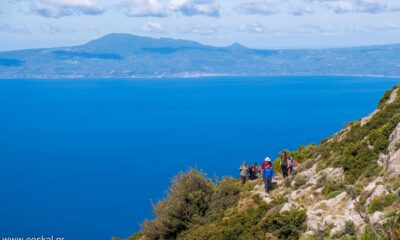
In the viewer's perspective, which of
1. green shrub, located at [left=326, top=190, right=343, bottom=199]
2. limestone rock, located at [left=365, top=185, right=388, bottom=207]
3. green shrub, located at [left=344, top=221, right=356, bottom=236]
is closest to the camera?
green shrub, located at [left=344, top=221, right=356, bottom=236]

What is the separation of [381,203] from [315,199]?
443cm

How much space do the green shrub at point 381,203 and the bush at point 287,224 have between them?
7.07 ft

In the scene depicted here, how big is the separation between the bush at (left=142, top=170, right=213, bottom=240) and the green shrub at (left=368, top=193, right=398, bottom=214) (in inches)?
330

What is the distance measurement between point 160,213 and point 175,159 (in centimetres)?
9793

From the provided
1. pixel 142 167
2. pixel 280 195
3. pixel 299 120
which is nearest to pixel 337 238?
pixel 280 195

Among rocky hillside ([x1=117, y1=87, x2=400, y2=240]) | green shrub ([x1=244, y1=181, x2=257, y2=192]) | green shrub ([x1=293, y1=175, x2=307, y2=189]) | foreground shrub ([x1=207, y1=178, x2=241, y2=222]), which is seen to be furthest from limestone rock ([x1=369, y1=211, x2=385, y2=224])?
green shrub ([x1=244, y1=181, x2=257, y2=192])

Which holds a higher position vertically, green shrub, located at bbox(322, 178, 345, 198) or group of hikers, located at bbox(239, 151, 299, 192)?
group of hikers, located at bbox(239, 151, 299, 192)

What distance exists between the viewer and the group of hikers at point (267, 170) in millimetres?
20562

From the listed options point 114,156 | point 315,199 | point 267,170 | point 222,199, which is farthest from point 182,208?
point 114,156

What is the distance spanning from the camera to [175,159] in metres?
119

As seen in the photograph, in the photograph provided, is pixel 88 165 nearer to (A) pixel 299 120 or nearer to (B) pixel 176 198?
(A) pixel 299 120

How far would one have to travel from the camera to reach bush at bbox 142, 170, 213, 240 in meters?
20.2

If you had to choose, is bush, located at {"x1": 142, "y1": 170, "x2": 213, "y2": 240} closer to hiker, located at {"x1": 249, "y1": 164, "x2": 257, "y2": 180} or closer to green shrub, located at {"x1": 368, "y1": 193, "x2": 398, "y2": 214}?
hiker, located at {"x1": 249, "y1": 164, "x2": 257, "y2": 180}

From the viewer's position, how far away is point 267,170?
20.4m
